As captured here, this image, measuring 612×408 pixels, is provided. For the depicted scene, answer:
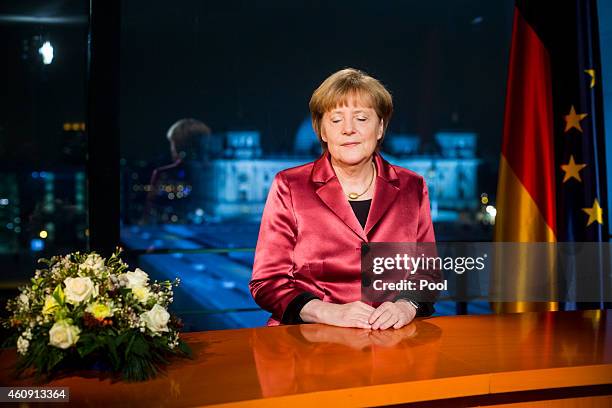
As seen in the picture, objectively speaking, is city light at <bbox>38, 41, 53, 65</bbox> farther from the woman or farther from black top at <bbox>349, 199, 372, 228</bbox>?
black top at <bbox>349, 199, 372, 228</bbox>

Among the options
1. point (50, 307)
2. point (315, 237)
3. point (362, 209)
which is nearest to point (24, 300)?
point (50, 307)

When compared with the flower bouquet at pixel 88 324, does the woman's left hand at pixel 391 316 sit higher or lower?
lower

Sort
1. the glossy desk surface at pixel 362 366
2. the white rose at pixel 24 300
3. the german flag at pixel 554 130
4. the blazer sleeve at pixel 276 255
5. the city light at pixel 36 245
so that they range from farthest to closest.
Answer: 1. the city light at pixel 36 245
2. the german flag at pixel 554 130
3. the blazer sleeve at pixel 276 255
4. the white rose at pixel 24 300
5. the glossy desk surface at pixel 362 366

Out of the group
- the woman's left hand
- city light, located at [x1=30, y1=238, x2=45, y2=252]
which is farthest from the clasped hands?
city light, located at [x1=30, y1=238, x2=45, y2=252]

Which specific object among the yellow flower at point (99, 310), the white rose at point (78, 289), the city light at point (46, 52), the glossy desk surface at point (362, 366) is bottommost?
the glossy desk surface at point (362, 366)

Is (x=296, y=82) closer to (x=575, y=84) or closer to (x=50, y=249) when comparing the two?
(x=50, y=249)

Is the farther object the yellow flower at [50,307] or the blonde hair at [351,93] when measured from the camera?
the blonde hair at [351,93]

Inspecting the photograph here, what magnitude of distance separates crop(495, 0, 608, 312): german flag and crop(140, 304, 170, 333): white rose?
8.32 feet

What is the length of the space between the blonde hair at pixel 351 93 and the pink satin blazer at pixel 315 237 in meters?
0.22

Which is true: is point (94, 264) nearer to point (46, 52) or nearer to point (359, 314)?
point (359, 314)

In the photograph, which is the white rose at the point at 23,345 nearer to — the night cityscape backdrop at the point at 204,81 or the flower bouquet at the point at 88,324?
the flower bouquet at the point at 88,324

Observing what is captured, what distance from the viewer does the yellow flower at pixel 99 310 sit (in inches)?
55.0

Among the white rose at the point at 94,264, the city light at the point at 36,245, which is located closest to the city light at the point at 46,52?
the city light at the point at 36,245

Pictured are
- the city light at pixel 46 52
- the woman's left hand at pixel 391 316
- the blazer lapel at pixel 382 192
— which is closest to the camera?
the woman's left hand at pixel 391 316
